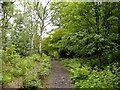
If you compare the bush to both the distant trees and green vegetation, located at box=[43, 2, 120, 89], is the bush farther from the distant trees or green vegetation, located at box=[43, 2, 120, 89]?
the distant trees

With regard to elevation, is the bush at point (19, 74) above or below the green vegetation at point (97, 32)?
below

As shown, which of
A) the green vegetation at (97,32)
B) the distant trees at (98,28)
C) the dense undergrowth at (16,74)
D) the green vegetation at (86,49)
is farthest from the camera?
the distant trees at (98,28)

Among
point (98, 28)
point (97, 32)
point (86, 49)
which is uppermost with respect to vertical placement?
point (98, 28)

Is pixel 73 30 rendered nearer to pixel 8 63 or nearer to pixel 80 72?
pixel 80 72

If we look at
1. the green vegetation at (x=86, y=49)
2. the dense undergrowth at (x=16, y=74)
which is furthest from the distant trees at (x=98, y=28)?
the dense undergrowth at (x=16, y=74)

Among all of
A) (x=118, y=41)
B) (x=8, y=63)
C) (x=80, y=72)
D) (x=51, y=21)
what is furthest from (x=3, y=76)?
(x=51, y=21)

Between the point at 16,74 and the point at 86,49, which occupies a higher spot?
the point at 86,49

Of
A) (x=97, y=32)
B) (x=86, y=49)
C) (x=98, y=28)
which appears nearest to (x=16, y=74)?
(x=86, y=49)

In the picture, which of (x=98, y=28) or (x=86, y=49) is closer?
(x=98, y=28)

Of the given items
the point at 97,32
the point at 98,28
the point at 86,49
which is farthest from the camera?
the point at 86,49

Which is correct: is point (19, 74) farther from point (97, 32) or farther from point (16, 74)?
point (97, 32)

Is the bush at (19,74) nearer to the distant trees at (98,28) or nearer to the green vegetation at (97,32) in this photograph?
the green vegetation at (97,32)

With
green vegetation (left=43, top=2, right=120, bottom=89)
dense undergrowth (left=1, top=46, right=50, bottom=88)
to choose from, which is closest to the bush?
dense undergrowth (left=1, top=46, right=50, bottom=88)

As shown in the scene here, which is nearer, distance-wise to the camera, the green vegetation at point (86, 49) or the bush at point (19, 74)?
the bush at point (19, 74)
